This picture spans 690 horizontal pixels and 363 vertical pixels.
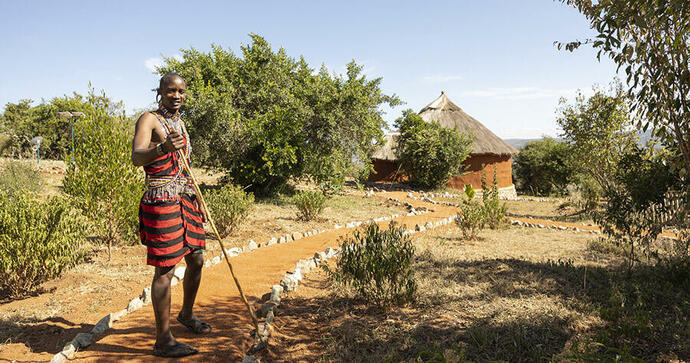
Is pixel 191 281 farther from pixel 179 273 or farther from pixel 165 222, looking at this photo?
pixel 179 273

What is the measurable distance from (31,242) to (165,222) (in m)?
2.62

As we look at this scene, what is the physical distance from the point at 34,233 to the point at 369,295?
12.4ft

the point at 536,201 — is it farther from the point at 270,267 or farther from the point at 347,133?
the point at 270,267

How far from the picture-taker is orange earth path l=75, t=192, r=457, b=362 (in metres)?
→ 3.04

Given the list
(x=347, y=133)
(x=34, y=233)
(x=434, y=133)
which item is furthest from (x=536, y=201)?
(x=34, y=233)

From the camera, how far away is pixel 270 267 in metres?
5.61

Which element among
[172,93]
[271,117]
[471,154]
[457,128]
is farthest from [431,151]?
[172,93]

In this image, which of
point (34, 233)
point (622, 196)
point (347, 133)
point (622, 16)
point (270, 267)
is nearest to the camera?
point (622, 16)

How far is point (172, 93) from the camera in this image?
2980mm

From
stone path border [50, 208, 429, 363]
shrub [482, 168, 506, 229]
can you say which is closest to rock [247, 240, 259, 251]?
stone path border [50, 208, 429, 363]

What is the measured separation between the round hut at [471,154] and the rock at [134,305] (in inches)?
600

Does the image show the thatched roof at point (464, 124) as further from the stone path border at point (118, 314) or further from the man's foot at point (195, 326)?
the man's foot at point (195, 326)

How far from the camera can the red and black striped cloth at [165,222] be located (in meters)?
2.87

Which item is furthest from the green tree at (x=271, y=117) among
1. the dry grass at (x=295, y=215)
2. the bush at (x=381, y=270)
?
the bush at (x=381, y=270)
